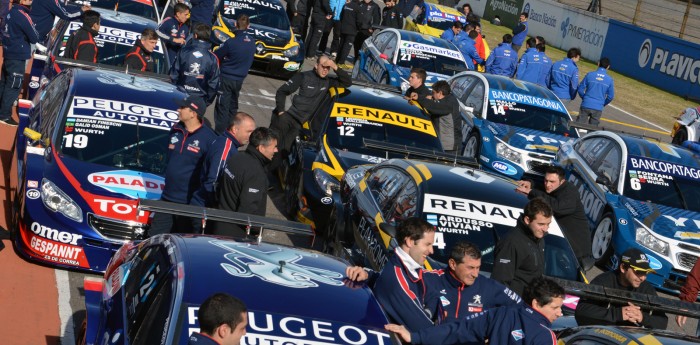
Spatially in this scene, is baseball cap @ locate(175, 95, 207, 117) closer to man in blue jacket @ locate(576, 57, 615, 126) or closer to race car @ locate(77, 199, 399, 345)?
race car @ locate(77, 199, 399, 345)

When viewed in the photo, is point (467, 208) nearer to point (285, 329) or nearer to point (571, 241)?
point (571, 241)

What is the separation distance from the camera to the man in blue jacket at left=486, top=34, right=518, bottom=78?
21375mm

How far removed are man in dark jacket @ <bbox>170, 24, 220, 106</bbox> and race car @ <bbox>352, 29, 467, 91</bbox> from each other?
236 inches

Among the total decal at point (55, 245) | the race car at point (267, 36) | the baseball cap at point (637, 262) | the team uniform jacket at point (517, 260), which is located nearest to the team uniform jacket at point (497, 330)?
the team uniform jacket at point (517, 260)

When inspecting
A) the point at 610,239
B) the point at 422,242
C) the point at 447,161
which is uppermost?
the point at 422,242

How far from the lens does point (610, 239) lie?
519 inches

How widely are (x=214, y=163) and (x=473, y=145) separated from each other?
757cm

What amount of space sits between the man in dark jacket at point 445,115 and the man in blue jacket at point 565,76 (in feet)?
21.7

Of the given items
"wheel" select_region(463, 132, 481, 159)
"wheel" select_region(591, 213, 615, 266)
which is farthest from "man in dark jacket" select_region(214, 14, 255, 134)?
"wheel" select_region(591, 213, 615, 266)

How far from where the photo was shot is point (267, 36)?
800 inches

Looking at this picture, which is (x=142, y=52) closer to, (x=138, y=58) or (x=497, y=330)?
(x=138, y=58)

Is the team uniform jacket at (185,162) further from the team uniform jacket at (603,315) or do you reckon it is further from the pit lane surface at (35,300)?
the team uniform jacket at (603,315)

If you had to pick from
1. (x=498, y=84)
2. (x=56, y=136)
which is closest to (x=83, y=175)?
(x=56, y=136)

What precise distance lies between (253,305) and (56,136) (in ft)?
17.0
